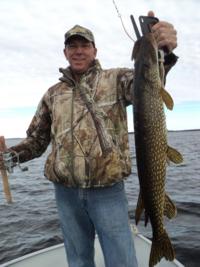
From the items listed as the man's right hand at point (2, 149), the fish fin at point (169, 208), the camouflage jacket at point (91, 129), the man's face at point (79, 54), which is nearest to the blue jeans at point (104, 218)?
the camouflage jacket at point (91, 129)

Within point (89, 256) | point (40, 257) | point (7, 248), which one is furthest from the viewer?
point (7, 248)

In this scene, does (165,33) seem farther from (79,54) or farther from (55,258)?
(55,258)

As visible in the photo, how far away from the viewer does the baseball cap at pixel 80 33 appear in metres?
4.33

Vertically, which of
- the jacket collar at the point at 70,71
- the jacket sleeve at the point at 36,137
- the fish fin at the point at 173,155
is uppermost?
the jacket collar at the point at 70,71

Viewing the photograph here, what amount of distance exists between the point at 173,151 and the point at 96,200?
1.02m

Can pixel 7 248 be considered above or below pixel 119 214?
below

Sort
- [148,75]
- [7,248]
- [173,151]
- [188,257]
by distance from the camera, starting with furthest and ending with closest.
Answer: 1. [7,248]
2. [188,257]
3. [173,151]
4. [148,75]

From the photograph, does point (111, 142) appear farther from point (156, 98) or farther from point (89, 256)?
point (89, 256)

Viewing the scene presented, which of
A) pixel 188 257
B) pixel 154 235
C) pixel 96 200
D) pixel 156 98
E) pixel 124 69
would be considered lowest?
pixel 188 257

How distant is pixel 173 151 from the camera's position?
11.6 ft

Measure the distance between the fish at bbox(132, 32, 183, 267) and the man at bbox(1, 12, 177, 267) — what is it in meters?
0.50

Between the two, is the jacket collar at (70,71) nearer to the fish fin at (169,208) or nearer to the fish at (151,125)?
the fish at (151,125)

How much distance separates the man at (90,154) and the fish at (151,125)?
1.63 feet

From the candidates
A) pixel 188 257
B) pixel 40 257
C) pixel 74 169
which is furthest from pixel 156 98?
pixel 188 257
